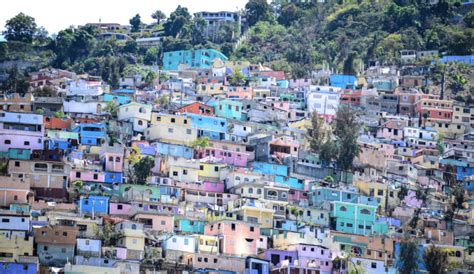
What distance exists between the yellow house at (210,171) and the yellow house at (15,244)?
35.4 feet

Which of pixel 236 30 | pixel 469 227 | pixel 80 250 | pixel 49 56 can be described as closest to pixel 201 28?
pixel 236 30

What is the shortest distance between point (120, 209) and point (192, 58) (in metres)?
28.3

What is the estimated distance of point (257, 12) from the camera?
8612cm

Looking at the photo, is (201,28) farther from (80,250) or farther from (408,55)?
(80,250)

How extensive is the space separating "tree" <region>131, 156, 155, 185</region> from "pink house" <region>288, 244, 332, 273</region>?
670 centimetres

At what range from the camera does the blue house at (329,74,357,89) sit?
233 feet

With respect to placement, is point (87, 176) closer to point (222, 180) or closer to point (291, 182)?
point (222, 180)

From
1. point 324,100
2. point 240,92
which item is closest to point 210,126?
point 240,92

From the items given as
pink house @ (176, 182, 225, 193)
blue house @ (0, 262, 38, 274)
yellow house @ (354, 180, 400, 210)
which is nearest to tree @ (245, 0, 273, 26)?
yellow house @ (354, 180, 400, 210)

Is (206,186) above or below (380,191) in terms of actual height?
above

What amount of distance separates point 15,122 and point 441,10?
3344cm

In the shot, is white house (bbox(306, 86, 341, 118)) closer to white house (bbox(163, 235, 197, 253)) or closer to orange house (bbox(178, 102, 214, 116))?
orange house (bbox(178, 102, 214, 116))

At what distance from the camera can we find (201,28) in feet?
273

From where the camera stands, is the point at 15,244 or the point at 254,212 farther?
the point at 254,212
